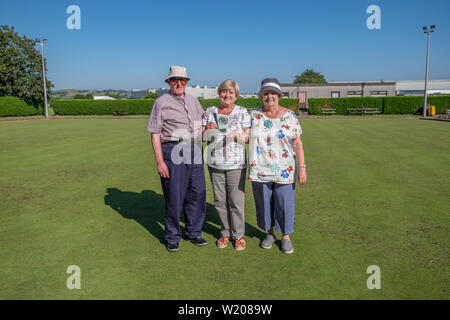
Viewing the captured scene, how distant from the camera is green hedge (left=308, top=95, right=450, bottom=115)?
103 ft

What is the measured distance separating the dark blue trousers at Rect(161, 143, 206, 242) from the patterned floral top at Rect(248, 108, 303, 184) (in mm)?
689

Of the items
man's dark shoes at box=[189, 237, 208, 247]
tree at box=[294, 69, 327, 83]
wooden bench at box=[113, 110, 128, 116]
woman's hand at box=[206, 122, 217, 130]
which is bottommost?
man's dark shoes at box=[189, 237, 208, 247]

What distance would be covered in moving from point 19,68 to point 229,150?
43.4 m

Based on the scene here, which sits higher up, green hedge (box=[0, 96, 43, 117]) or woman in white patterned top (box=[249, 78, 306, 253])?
green hedge (box=[0, 96, 43, 117])

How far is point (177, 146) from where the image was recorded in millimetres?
3684

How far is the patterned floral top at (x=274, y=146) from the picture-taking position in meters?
3.56

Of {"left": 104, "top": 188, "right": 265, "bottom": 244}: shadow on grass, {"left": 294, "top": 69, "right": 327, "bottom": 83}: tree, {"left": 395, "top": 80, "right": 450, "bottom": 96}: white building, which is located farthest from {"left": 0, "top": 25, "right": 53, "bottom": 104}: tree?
{"left": 294, "top": 69, "right": 327, "bottom": 83}: tree

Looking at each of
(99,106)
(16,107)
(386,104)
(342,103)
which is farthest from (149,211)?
(16,107)

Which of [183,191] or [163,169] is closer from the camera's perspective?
[163,169]

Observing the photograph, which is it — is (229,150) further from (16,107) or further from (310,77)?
(310,77)

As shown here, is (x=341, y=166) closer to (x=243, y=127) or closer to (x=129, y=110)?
(x=243, y=127)

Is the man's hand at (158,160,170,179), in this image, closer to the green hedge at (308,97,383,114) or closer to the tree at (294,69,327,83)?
the green hedge at (308,97,383,114)

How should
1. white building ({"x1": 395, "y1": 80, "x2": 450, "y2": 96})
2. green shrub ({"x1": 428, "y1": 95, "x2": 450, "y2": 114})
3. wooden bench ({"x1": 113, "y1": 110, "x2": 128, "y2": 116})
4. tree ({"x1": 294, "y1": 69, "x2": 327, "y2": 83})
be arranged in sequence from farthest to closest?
tree ({"x1": 294, "y1": 69, "x2": 327, "y2": 83}) → white building ({"x1": 395, "y1": 80, "x2": 450, "y2": 96}) → wooden bench ({"x1": 113, "y1": 110, "x2": 128, "y2": 116}) → green shrub ({"x1": 428, "y1": 95, "x2": 450, "y2": 114})

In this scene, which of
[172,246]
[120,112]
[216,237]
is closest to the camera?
[172,246]
